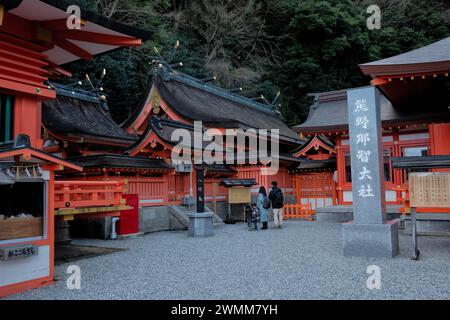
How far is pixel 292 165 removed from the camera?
19.4m

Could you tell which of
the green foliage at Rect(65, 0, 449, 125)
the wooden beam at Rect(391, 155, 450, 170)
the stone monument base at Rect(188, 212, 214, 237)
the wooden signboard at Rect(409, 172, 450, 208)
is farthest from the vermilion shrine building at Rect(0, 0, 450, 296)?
the green foliage at Rect(65, 0, 449, 125)

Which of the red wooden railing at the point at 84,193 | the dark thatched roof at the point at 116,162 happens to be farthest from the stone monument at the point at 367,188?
the dark thatched roof at the point at 116,162

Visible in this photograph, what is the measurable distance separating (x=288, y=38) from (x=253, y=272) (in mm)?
30994

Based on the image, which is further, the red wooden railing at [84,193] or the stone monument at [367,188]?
the red wooden railing at [84,193]

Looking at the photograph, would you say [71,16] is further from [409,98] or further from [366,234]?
[409,98]

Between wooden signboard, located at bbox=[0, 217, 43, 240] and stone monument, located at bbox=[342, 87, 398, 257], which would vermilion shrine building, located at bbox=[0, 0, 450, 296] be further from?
stone monument, located at bbox=[342, 87, 398, 257]

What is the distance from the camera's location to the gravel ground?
5.39m

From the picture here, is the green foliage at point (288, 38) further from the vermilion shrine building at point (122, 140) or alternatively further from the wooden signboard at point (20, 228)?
the wooden signboard at point (20, 228)

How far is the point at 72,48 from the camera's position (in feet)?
28.4

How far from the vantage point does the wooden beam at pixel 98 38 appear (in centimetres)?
798

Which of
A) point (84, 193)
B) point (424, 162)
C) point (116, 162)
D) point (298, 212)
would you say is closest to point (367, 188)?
point (424, 162)

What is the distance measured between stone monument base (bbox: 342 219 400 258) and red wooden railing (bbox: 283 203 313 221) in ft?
28.4

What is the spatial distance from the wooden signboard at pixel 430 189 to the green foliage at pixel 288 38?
22610mm

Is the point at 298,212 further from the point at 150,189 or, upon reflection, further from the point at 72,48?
the point at 72,48
